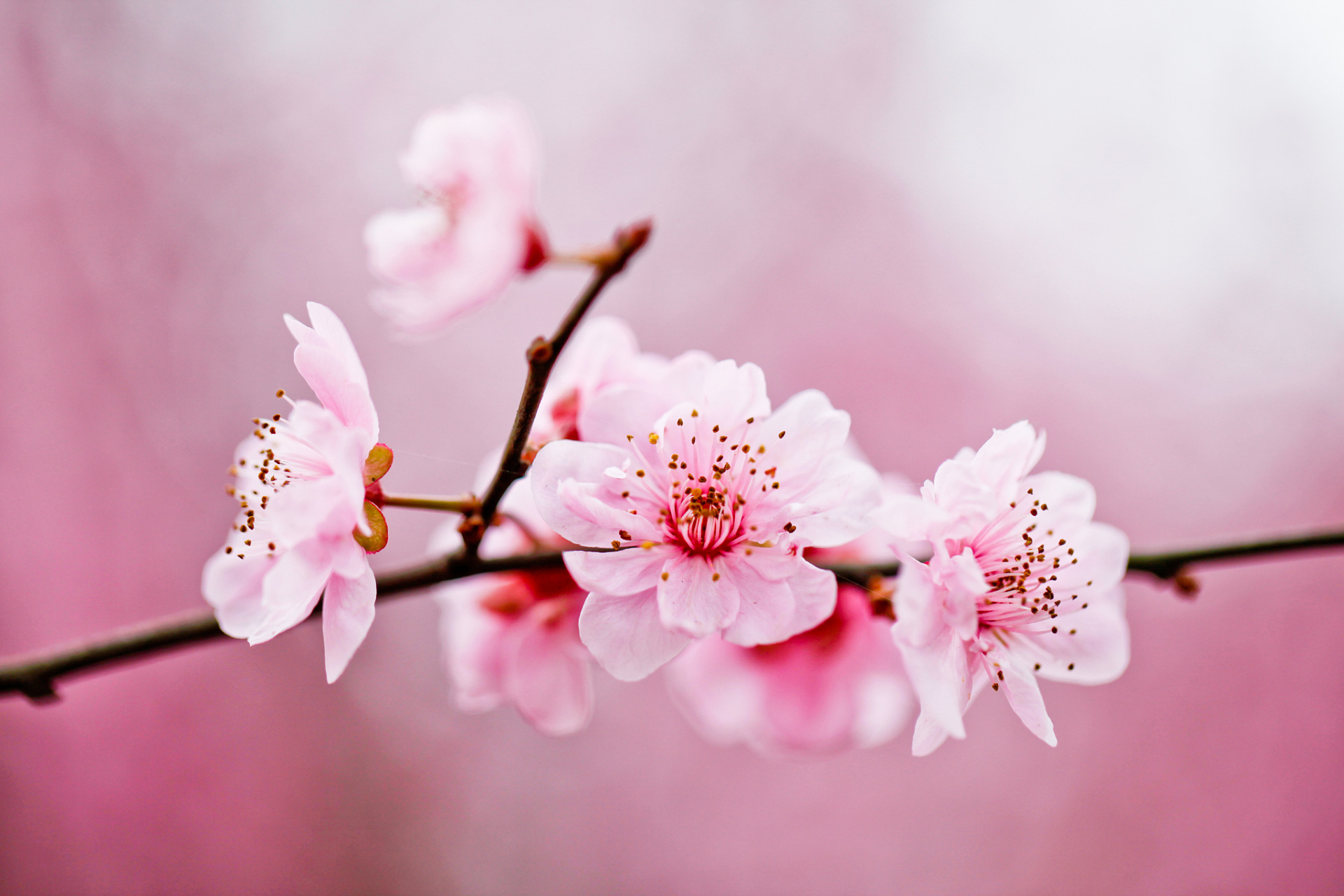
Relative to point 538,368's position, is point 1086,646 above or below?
below

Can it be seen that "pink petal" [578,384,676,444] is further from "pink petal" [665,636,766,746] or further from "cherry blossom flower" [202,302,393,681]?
"pink petal" [665,636,766,746]

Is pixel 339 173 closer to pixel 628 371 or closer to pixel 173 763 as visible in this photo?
pixel 173 763

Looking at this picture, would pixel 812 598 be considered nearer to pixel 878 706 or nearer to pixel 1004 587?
pixel 1004 587

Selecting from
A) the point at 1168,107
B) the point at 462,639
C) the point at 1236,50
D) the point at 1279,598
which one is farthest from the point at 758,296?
the point at 462,639

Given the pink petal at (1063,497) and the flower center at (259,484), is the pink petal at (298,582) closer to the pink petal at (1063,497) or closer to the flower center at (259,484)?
the flower center at (259,484)

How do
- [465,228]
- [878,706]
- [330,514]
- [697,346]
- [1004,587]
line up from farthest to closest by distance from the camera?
[697,346] < [878,706] < [465,228] < [1004,587] < [330,514]

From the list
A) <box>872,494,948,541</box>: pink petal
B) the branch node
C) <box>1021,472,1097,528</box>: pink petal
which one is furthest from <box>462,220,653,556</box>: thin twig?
<box>1021,472,1097,528</box>: pink petal

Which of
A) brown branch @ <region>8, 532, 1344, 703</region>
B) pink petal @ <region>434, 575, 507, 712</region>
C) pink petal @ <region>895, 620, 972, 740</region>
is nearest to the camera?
pink petal @ <region>895, 620, 972, 740</region>

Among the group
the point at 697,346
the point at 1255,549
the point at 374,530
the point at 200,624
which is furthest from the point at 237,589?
the point at 697,346
